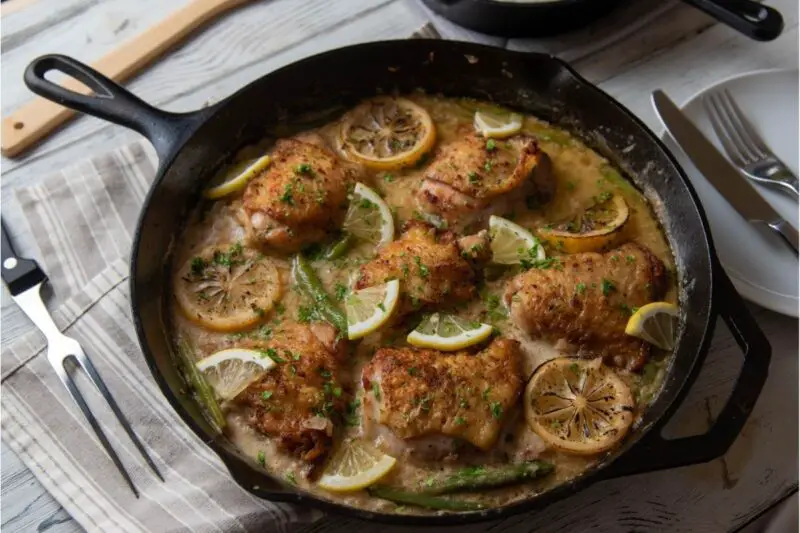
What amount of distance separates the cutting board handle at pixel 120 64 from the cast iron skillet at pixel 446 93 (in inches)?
21.0

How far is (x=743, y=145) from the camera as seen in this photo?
2.75 m

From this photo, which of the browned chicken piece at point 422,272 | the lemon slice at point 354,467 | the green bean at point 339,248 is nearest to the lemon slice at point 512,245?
the browned chicken piece at point 422,272

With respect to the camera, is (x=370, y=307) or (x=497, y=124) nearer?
(x=370, y=307)

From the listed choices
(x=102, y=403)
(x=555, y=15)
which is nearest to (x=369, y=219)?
(x=102, y=403)

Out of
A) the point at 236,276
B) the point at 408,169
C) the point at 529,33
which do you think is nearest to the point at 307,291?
the point at 236,276

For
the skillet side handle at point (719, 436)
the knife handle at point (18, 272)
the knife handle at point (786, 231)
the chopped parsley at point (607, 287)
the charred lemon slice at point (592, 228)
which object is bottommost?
the knife handle at point (786, 231)

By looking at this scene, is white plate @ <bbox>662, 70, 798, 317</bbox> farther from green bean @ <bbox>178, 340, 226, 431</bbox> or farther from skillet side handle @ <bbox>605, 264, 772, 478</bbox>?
green bean @ <bbox>178, 340, 226, 431</bbox>

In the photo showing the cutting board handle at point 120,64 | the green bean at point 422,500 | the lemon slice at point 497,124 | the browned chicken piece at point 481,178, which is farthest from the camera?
the cutting board handle at point 120,64

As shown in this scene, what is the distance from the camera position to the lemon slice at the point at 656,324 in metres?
2.24

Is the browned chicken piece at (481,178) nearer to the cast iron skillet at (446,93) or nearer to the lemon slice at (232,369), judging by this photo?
the cast iron skillet at (446,93)

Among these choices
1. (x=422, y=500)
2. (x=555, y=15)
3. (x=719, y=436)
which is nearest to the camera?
(x=719, y=436)

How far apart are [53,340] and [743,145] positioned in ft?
8.03

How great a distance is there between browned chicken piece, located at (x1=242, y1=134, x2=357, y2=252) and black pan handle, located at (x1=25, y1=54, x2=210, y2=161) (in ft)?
0.97

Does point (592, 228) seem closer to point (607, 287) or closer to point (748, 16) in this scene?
point (607, 287)
